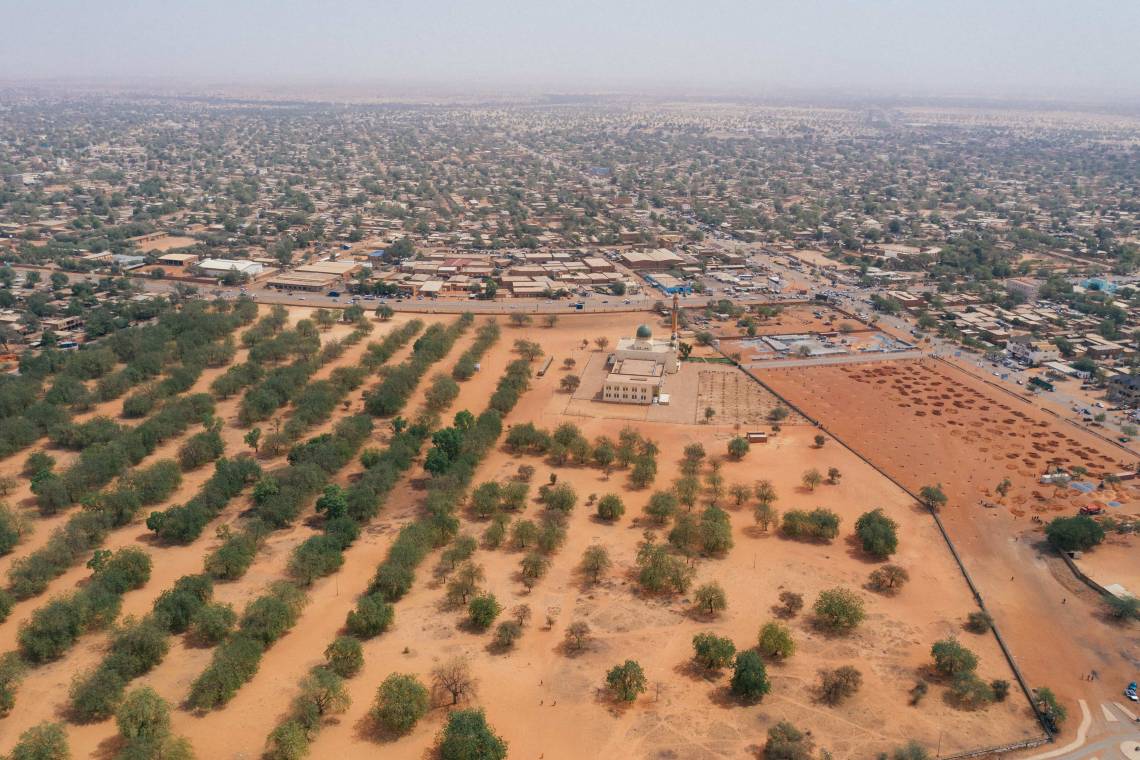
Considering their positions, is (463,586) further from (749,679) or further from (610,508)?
(749,679)

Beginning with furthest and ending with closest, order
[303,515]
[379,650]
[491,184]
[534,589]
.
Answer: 1. [491,184]
2. [303,515]
3. [534,589]
4. [379,650]

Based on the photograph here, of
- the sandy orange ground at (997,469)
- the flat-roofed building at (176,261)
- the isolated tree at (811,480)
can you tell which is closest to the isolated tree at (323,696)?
the sandy orange ground at (997,469)

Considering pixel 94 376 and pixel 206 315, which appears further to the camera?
pixel 206 315

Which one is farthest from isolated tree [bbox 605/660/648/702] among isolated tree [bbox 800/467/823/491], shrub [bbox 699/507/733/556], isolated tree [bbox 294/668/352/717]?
isolated tree [bbox 800/467/823/491]

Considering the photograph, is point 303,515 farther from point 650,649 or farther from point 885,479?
point 885,479

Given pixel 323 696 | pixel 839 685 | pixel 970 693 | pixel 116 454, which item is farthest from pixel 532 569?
pixel 116 454

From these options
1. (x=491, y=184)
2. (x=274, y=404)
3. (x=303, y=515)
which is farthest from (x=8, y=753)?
(x=491, y=184)

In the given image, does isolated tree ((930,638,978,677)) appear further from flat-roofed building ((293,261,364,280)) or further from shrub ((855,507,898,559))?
flat-roofed building ((293,261,364,280))
